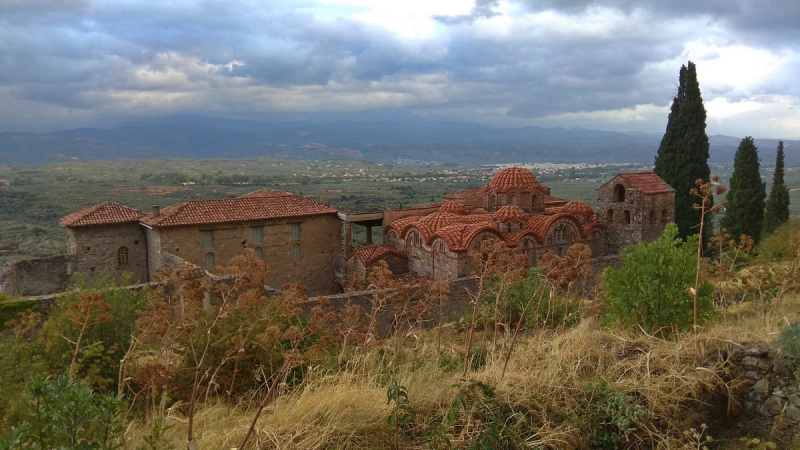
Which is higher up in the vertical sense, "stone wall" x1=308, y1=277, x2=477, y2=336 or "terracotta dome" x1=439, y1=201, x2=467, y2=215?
"terracotta dome" x1=439, y1=201, x2=467, y2=215

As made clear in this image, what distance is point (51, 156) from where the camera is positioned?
18862 cm

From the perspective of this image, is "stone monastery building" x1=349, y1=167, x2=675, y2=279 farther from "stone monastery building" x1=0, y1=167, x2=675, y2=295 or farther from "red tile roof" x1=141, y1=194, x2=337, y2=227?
"red tile roof" x1=141, y1=194, x2=337, y2=227

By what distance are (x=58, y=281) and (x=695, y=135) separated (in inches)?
1166

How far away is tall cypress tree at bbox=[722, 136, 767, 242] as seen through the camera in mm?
27797

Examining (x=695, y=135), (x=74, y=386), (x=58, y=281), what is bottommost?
(x=58, y=281)

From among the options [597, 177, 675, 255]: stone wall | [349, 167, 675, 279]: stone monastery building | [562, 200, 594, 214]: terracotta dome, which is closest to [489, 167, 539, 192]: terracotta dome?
[349, 167, 675, 279]: stone monastery building

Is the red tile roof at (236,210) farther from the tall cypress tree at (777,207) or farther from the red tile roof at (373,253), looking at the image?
the tall cypress tree at (777,207)

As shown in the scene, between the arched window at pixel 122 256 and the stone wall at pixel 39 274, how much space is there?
1.50 meters

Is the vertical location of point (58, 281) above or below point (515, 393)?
below

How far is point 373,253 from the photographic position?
20.8 metres

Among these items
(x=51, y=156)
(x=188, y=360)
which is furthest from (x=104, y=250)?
(x=51, y=156)

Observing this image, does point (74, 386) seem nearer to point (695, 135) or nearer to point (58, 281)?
point (58, 281)

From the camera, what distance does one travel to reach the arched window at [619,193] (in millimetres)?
23273

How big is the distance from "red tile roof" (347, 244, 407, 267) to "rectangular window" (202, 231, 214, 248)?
16.7 feet
